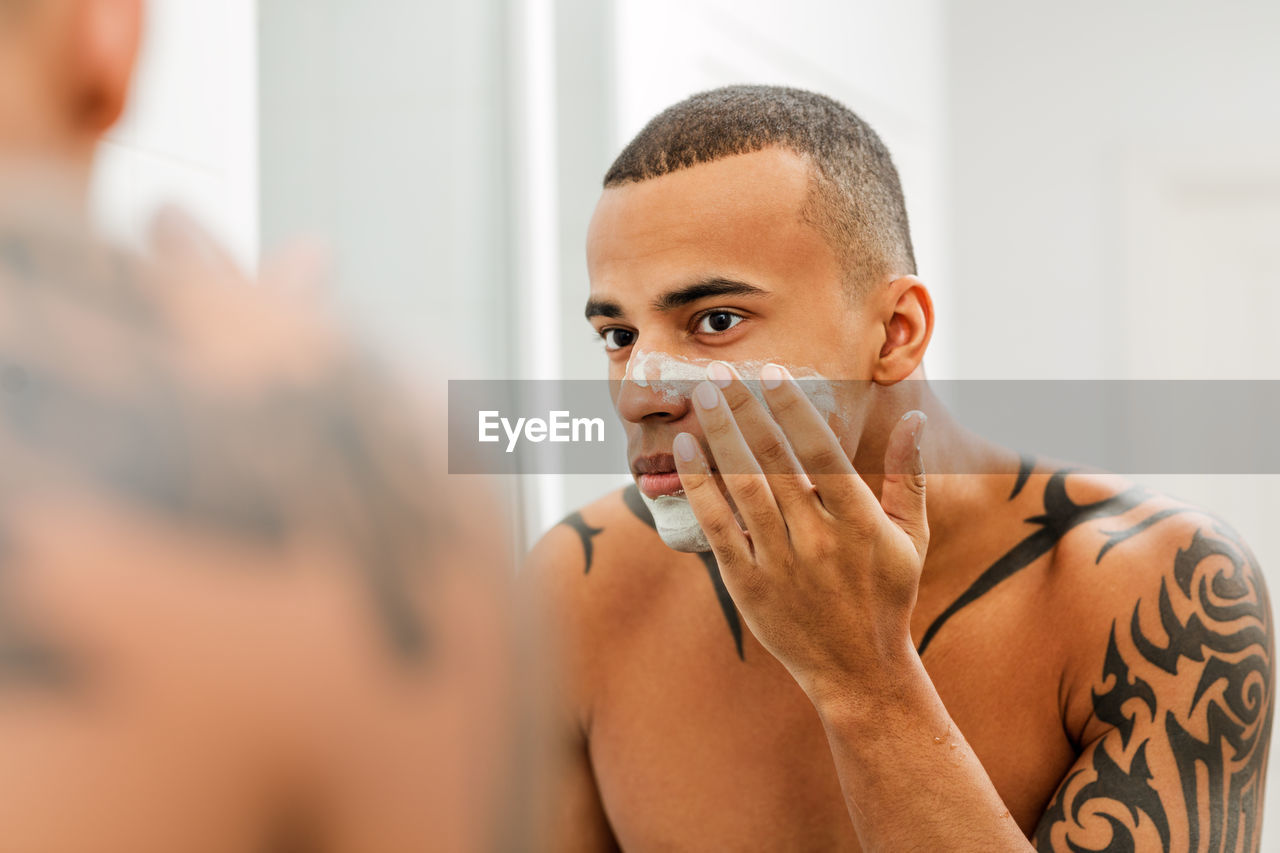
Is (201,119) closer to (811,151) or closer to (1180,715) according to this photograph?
(811,151)

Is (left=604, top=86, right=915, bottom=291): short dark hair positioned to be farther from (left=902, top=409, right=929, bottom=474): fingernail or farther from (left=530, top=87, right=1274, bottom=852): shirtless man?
(left=902, top=409, right=929, bottom=474): fingernail

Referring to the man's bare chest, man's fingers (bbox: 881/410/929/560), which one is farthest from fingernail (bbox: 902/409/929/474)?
the man's bare chest

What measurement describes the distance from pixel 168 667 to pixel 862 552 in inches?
23.0

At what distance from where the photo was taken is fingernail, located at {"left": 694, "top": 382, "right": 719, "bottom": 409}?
27.3 inches

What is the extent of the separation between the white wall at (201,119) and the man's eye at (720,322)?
1.38 feet

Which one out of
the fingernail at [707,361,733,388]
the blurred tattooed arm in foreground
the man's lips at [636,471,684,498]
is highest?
the fingernail at [707,361,733,388]

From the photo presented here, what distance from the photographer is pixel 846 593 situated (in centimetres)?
66

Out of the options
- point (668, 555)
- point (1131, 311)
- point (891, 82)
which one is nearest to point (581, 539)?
point (668, 555)

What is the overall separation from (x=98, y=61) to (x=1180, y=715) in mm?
822

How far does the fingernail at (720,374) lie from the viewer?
0.72m

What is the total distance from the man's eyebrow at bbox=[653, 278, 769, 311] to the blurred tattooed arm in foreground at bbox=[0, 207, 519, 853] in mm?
636

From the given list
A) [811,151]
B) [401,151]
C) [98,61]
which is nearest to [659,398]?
[811,151]

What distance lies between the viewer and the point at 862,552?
2.18ft

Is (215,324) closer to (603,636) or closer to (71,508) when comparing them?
(71,508)
